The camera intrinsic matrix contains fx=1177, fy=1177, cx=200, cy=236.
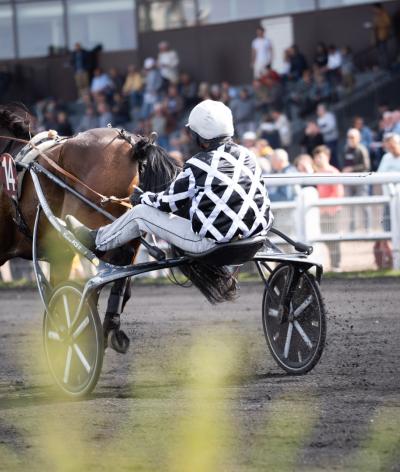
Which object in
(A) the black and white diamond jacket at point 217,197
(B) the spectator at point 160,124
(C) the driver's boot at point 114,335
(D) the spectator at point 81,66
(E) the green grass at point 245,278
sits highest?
(D) the spectator at point 81,66

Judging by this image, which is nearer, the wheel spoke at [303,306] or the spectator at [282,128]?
the wheel spoke at [303,306]

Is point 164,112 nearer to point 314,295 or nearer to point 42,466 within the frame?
point 314,295

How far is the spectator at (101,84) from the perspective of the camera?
2228cm

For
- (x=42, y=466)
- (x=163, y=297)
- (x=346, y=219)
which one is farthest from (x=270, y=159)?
(x=42, y=466)

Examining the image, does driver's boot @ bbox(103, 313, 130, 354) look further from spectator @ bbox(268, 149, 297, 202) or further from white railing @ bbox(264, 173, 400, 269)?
spectator @ bbox(268, 149, 297, 202)

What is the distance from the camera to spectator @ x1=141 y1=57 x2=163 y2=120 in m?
21.3

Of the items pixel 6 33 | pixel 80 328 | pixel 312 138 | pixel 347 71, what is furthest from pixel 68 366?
pixel 6 33

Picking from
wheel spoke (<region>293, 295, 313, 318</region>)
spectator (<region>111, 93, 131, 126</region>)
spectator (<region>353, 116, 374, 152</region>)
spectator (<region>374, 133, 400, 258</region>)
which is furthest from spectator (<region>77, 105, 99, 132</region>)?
wheel spoke (<region>293, 295, 313, 318</region>)

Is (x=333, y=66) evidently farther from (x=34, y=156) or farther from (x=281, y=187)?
(x=34, y=156)

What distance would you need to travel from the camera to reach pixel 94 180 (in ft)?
24.8

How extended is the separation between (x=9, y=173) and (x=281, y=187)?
5485 mm

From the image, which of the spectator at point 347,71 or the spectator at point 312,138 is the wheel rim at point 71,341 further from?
the spectator at point 347,71

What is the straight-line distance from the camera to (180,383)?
6891mm

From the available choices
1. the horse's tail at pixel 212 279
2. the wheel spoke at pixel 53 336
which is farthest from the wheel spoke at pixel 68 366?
the horse's tail at pixel 212 279
